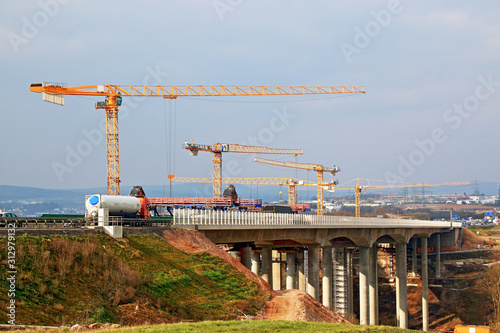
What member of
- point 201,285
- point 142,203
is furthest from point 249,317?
point 142,203

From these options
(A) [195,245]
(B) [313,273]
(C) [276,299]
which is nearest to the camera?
(C) [276,299]

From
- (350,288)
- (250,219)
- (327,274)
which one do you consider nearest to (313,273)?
(327,274)

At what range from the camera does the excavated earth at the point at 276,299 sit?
133ft

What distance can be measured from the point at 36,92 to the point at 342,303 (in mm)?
63248

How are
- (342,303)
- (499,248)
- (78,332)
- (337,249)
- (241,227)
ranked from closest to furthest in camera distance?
(78,332) → (241,227) → (342,303) → (337,249) → (499,248)

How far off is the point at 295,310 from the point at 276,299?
251cm

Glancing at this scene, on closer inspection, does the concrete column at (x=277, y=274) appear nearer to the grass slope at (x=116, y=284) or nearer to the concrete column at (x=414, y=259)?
the grass slope at (x=116, y=284)

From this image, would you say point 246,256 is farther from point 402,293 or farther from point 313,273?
point 402,293

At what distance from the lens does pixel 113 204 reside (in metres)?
53.0

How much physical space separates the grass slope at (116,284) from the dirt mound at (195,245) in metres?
2.05

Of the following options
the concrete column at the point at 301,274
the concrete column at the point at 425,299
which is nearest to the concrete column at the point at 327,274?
the concrete column at the point at 301,274

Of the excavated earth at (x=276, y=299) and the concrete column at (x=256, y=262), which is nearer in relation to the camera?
the excavated earth at (x=276, y=299)

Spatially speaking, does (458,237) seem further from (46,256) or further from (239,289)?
(46,256)

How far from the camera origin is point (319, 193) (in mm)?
198625
